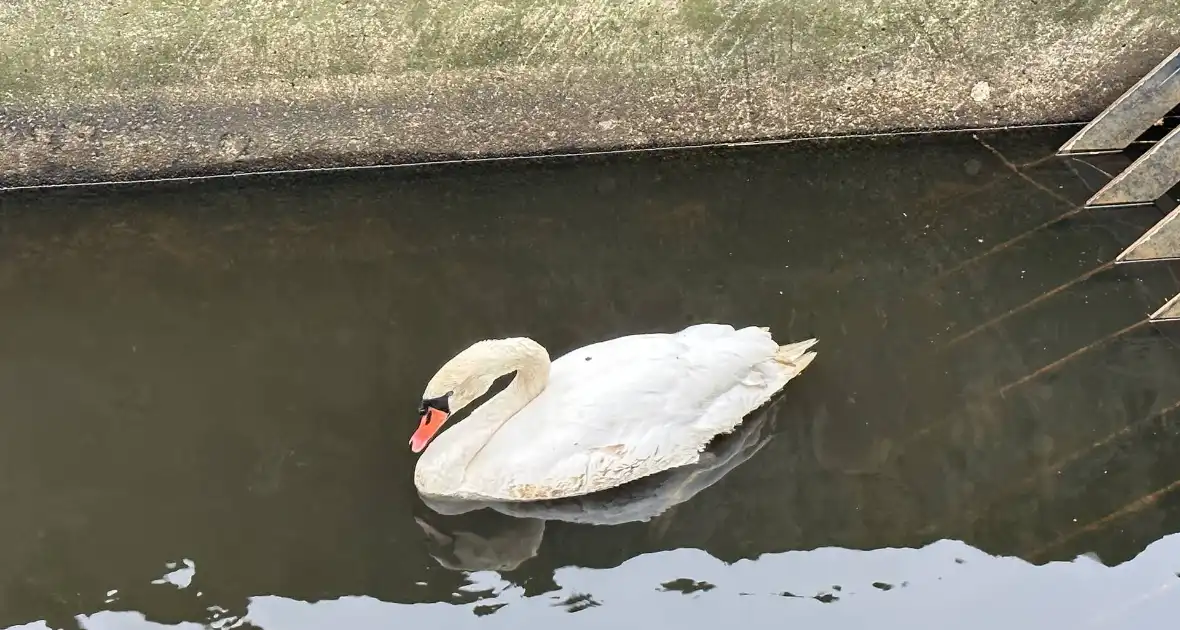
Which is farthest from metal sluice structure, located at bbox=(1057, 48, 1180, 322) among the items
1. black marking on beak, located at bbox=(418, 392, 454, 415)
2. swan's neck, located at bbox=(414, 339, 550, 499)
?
black marking on beak, located at bbox=(418, 392, 454, 415)

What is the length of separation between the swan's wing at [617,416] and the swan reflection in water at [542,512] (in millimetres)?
96

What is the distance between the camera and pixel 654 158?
22.3ft

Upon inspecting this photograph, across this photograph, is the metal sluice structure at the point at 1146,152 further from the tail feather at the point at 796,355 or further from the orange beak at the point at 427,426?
the orange beak at the point at 427,426

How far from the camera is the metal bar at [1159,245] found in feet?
17.7

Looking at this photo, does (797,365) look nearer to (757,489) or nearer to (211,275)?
(757,489)

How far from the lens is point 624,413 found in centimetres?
425

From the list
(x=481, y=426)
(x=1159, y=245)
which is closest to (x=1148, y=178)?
(x=1159, y=245)

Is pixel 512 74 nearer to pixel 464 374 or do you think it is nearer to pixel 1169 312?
pixel 464 374

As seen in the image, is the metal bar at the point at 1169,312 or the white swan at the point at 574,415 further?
the metal bar at the point at 1169,312

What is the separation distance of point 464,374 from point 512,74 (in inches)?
126

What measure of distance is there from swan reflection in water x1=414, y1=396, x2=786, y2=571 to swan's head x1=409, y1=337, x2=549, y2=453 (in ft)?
1.30

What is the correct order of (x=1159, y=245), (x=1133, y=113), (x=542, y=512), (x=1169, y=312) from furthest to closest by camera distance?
(x=1133, y=113), (x=1159, y=245), (x=1169, y=312), (x=542, y=512)

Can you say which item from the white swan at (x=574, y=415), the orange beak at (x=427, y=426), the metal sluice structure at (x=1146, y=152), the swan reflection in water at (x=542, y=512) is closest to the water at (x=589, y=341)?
the swan reflection in water at (x=542, y=512)

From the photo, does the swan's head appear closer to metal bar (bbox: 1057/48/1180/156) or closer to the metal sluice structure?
the metal sluice structure
